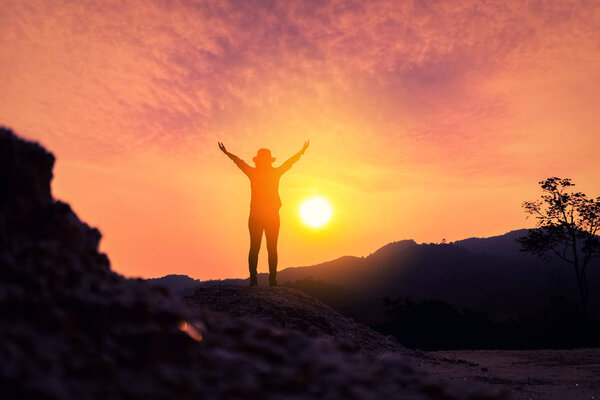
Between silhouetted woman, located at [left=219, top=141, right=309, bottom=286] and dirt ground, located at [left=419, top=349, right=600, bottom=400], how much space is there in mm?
5198

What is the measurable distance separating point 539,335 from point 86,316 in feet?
82.6

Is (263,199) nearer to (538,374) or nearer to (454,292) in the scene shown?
(538,374)

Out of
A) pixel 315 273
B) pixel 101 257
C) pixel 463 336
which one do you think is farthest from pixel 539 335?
pixel 315 273

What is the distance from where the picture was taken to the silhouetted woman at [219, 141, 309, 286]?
11.9 m

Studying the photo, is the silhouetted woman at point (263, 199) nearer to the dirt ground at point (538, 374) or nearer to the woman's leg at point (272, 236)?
the woman's leg at point (272, 236)

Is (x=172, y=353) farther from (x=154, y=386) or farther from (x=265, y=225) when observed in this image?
(x=265, y=225)

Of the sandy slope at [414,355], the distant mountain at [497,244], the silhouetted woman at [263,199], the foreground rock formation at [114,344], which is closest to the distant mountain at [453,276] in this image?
the distant mountain at [497,244]

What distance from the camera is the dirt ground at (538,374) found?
723cm

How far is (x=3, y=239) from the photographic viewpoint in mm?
2799

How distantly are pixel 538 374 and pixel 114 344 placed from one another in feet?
33.1

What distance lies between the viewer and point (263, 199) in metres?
11.9

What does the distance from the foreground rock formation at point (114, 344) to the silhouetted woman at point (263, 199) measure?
27.8 ft

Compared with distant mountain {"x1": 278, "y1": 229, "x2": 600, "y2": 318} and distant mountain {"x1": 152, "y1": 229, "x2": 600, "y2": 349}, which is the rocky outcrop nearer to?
distant mountain {"x1": 152, "y1": 229, "x2": 600, "y2": 349}

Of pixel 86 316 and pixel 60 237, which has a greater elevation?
pixel 60 237
